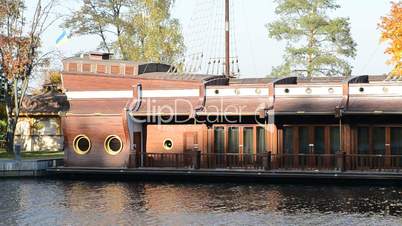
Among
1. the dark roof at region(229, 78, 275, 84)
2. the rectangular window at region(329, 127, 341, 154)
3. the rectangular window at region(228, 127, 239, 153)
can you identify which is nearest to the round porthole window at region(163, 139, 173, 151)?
the rectangular window at region(228, 127, 239, 153)

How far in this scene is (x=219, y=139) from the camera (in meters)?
33.6

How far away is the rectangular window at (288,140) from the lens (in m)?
32.5

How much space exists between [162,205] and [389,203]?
766cm

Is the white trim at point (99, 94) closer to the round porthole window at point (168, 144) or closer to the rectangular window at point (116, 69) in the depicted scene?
the rectangular window at point (116, 69)

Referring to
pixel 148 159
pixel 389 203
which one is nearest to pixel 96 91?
pixel 148 159

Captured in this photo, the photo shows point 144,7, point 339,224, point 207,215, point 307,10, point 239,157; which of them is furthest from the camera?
point 144,7

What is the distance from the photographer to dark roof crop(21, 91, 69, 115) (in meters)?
47.7

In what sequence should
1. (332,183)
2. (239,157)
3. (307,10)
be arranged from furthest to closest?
(307,10), (239,157), (332,183)

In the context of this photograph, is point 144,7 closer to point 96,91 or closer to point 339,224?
point 96,91

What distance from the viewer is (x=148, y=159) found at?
34.0 metres

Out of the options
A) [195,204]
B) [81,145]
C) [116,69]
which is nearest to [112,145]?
[81,145]

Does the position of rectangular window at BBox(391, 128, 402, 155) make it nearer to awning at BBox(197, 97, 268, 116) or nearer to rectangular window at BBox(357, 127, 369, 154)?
rectangular window at BBox(357, 127, 369, 154)

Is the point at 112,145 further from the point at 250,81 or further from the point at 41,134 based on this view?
the point at 41,134

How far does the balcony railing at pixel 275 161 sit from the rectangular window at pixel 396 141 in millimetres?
512
